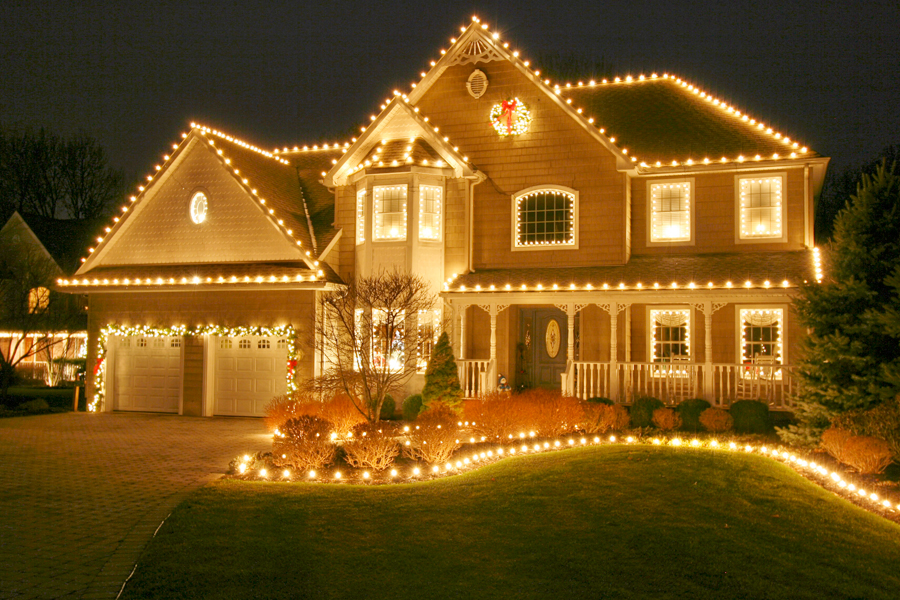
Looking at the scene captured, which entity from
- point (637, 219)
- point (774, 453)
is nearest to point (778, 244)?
point (637, 219)

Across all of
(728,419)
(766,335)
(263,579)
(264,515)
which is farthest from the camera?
(766,335)

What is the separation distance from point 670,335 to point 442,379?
686 cm

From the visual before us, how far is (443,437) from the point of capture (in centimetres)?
1200

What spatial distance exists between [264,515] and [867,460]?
8.81 meters

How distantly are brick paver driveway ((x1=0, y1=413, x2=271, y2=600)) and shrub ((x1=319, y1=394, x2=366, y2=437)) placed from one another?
4.68 feet

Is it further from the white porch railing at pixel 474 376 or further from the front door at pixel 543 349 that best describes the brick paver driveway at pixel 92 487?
the front door at pixel 543 349

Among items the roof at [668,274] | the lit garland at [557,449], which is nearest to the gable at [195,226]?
the roof at [668,274]

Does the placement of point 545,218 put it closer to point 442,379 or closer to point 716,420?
point 442,379

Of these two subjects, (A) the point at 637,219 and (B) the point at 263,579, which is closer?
(B) the point at 263,579

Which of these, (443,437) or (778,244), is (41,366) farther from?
(778,244)

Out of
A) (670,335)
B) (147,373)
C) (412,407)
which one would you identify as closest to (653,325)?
(670,335)

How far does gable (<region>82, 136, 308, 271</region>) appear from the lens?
1980 centimetres

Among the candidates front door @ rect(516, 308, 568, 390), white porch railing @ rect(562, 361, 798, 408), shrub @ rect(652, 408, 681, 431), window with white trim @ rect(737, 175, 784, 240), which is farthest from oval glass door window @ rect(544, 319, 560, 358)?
window with white trim @ rect(737, 175, 784, 240)

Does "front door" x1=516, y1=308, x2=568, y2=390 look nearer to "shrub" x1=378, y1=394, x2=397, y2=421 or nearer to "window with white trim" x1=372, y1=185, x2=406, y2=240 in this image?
"shrub" x1=378, y1=394, x2=397, y2=421
